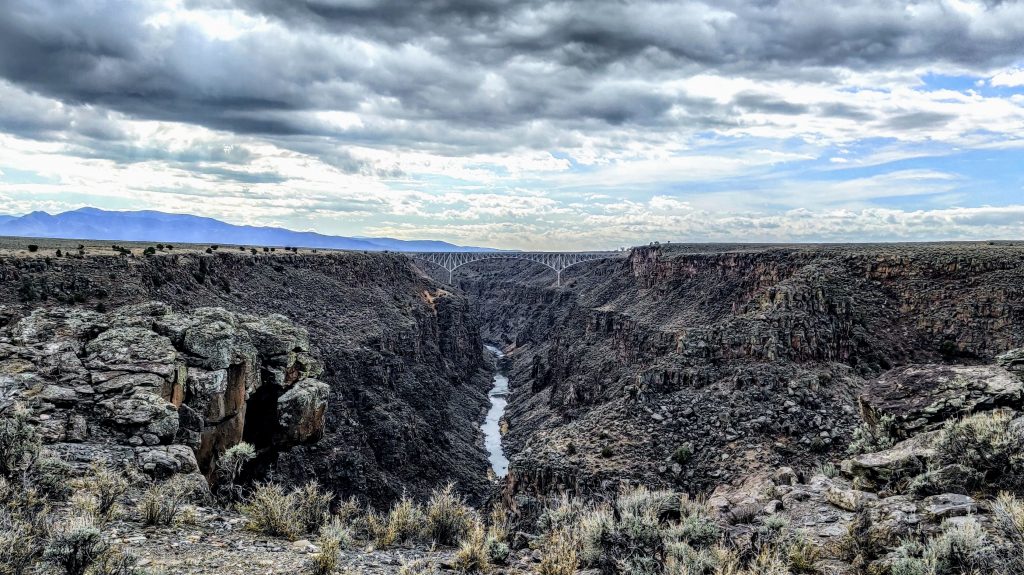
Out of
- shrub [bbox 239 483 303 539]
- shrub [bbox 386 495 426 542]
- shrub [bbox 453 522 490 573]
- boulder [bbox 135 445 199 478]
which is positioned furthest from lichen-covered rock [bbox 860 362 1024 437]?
boulder [bbox 135 445 199 478]

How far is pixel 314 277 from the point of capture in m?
59.5

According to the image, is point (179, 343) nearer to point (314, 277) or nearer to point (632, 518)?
point (632, 518)

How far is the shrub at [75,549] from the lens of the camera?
6.87m

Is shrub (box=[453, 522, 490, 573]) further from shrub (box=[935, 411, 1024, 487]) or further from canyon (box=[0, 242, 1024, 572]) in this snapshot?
shrub (box=[935, 411, 1024, 487])

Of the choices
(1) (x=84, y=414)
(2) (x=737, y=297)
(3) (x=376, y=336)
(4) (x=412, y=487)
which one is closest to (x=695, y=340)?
(2) (x=737, y=297)

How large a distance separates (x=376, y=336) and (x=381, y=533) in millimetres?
42576

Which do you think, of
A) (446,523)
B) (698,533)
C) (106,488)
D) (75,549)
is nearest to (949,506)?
(698,533)

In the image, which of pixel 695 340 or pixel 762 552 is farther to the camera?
pixel 695 340

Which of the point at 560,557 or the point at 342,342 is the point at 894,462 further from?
the point at 342,342

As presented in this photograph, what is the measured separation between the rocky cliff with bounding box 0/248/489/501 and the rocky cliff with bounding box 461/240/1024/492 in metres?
9.03

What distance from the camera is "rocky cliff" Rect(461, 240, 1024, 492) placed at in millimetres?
28562

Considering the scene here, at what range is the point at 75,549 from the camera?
6.97 m

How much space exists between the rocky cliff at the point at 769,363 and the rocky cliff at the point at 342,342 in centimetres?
903

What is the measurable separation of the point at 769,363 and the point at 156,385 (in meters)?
33.3
